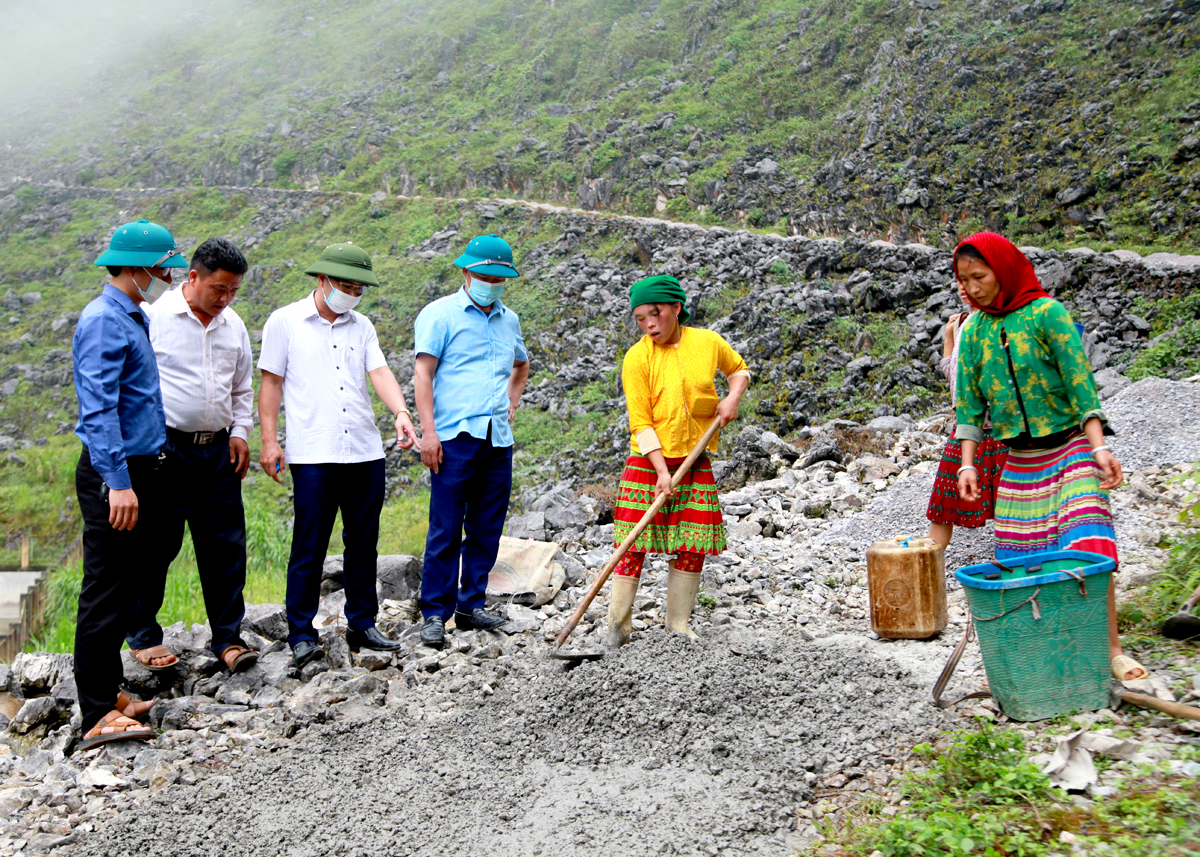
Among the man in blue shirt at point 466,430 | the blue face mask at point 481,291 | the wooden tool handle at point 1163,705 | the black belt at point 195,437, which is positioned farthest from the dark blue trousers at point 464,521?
the wooden tool handle at point 1163,705

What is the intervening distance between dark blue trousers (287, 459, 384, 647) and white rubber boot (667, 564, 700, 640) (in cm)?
136

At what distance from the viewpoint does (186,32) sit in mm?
47219

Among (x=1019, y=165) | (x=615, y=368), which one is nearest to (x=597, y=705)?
(x=615, y=368)

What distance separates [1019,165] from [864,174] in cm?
289

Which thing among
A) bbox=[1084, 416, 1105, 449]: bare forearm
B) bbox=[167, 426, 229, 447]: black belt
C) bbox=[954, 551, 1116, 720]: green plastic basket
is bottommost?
bbox=[954, 551, 1116, 720]: green plastic basket

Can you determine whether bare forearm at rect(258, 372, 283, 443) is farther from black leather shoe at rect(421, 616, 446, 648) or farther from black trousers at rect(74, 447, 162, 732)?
black leather shoe at rect(421, 616, 446, 648)

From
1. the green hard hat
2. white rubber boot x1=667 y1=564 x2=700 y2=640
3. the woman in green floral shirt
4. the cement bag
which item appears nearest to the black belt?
the green hard hat

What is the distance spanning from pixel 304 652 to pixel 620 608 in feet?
4.78

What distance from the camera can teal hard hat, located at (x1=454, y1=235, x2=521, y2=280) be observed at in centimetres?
432

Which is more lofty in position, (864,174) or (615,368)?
(864,174)

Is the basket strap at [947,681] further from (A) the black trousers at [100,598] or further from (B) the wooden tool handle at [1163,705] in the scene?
(A) the black trousers at [100,598]

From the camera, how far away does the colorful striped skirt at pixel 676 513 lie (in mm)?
3846

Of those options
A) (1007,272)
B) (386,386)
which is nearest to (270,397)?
(386,386)

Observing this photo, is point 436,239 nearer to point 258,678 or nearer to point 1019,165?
point 1019,165
